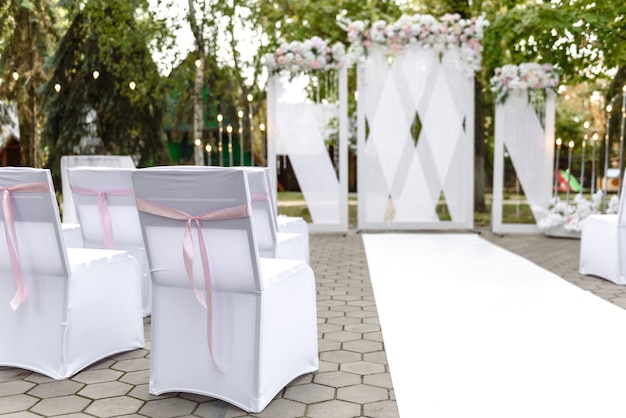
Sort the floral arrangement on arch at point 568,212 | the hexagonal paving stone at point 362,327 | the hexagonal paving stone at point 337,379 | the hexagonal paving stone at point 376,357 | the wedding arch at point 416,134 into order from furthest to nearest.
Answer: the wedding arch at point 416,134, the floral arrangement on arch at point 568,212, the hexagonal paving stone at point 362,327, the hexagonal paving stone at point 376,357, the hexagonal paving stone at point 337,379

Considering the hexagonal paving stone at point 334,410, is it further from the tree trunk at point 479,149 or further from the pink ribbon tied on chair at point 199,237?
the tree trunk at point 479,149

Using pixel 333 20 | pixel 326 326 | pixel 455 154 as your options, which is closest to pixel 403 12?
pixel 333 20

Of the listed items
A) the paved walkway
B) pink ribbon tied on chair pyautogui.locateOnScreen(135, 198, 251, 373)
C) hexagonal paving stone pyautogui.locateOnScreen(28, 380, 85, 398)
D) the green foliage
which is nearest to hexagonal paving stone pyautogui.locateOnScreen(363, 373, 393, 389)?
the paved walkway

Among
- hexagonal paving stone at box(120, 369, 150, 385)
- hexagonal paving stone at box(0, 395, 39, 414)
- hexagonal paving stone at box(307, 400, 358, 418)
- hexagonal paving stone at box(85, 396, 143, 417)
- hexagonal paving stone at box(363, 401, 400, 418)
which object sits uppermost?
hexagonal paving stone at box(363, 401, 400, 418)

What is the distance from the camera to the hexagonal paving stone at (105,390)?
100 inches

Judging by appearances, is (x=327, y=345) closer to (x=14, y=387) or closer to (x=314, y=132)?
(x=14, y=387)

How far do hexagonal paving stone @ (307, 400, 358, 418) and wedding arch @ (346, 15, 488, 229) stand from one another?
590 centimetres

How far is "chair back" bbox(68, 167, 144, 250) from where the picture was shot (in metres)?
3.57

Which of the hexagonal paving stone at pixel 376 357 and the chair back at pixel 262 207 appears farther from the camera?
the chair back at pixel 262 207

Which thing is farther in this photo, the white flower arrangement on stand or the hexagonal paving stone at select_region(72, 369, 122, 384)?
the white flower arrangement on stand

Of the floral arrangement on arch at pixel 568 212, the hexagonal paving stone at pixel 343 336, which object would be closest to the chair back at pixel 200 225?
the hexagonal paving stone at pixel 343 336

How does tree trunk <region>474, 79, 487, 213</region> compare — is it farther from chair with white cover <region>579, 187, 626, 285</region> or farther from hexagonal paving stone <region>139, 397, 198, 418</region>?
hexagonal paving stone <region>139, 397, 198, 418</region>

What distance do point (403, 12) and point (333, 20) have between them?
2549 millimetres

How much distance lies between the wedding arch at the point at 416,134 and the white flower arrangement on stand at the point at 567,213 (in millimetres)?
972
